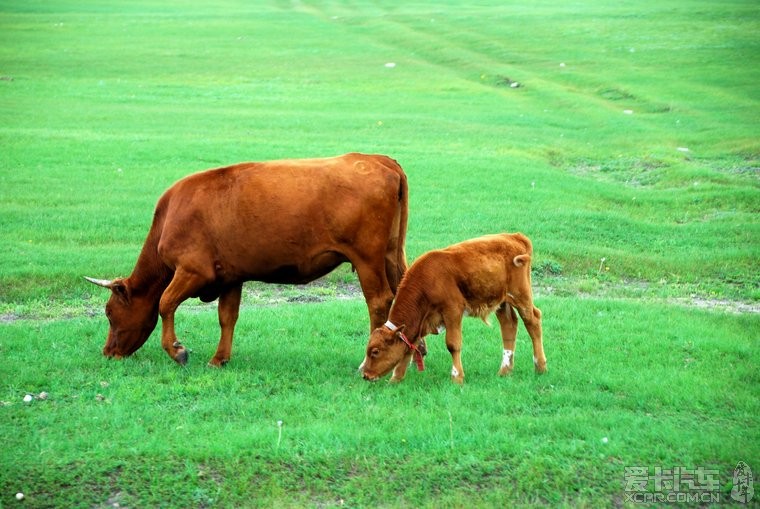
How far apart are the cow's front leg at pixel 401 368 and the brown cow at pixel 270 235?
793 mm

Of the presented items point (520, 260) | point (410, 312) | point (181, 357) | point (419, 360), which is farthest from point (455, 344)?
point (181, 357)

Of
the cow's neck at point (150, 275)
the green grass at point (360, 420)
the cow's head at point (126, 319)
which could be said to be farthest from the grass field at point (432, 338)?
the cow's neck at point (150, 275)

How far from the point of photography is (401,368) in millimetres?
9828

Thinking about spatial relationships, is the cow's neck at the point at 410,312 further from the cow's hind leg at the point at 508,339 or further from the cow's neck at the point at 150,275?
the cow's neck at the point at 150,275

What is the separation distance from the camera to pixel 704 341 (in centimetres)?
1081

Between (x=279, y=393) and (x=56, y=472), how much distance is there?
254cm

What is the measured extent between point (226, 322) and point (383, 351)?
81.6 inches

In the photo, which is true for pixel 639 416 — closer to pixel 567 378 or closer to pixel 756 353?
pixel 567 378

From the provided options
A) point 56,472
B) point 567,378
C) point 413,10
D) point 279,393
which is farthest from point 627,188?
point 413,10

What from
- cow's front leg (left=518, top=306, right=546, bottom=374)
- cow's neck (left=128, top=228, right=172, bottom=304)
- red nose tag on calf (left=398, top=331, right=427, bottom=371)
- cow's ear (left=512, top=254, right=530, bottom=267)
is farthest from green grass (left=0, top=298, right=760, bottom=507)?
cow's ear (left=512, top=254, right=530, bottom=267)

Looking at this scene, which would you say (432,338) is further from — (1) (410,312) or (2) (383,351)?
(2) (383,351)

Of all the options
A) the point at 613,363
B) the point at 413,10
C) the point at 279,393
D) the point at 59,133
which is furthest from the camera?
the point at 413,10

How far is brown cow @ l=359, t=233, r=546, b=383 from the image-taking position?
9.62 m

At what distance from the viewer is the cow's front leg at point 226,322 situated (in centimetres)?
1050
